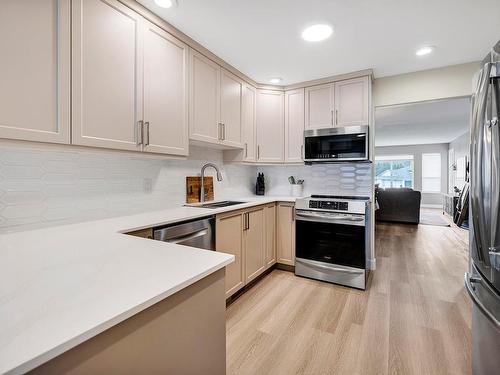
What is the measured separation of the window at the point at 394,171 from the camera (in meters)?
9.27

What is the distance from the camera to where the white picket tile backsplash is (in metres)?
1.41

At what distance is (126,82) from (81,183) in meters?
0.74

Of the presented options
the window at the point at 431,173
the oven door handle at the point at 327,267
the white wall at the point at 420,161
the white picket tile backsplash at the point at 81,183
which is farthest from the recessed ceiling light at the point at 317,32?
the window at the point at 431,173

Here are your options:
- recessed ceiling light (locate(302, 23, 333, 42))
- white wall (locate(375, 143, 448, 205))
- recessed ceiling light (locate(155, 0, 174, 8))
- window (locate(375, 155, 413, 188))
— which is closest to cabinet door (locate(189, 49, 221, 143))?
recessed ceiling light (locate(155, 0, 174, 8))

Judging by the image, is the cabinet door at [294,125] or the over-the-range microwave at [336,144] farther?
the cabinet door at [294,125]

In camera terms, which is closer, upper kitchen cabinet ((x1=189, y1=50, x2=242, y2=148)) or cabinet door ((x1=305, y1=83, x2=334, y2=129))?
upper kitchen cabinet ((x1=189, y1=50, x2=242, y2=148))

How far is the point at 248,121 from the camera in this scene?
3090 mm

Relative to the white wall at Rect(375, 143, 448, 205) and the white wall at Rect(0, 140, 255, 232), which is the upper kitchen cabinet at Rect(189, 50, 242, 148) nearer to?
the white wall at Rect(0, 140, 255, 232)

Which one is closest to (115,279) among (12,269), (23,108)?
(12,269)

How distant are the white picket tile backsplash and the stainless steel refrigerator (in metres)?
1.93

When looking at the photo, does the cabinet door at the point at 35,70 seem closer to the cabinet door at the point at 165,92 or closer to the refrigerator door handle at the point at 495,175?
the cabinet door at the point at 165,92

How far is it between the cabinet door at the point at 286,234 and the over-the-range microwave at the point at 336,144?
0.66 metres

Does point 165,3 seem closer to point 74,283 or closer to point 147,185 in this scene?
point 147,185

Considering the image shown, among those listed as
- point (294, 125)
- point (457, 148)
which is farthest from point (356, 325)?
point (457, 148)
